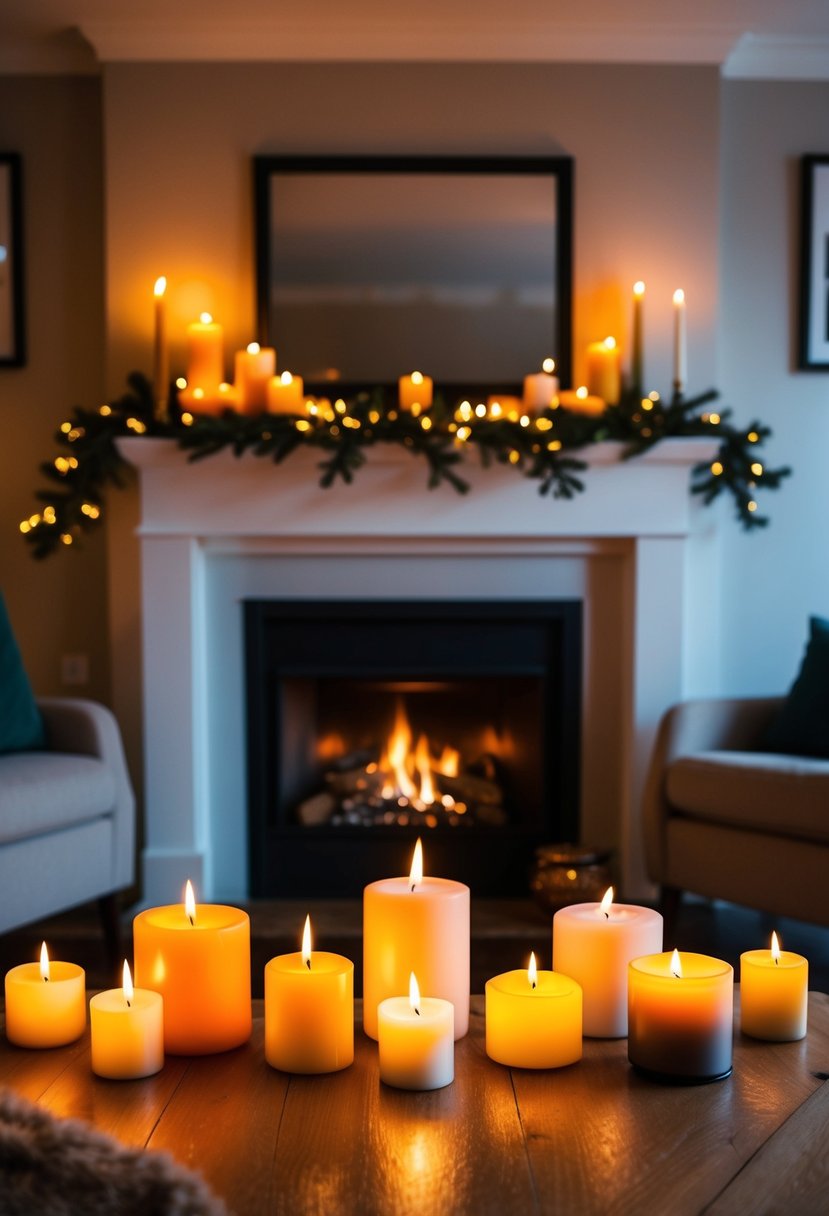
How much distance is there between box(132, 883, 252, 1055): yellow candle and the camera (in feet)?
3.94

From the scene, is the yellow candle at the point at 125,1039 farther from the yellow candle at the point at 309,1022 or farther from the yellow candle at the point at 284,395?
the yellow candle at the point at 284,395

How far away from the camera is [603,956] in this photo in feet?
4.11

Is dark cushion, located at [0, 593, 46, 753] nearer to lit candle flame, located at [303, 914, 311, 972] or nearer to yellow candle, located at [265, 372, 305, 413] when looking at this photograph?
yellow candle, located at [265, 372, 305, 413]

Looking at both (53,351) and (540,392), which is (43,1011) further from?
(53,351)

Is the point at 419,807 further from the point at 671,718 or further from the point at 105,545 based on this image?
→ the point at 105,545

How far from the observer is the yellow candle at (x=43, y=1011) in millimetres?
1207

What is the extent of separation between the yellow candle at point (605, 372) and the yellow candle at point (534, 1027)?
2268 mm

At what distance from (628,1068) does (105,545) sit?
8.74ft

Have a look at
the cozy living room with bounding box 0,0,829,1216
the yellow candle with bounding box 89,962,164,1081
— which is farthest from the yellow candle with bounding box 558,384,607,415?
the yellow candle with bounding box 89,962,164,1081

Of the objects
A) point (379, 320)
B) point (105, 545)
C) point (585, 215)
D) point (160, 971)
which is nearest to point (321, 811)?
point (105, 545)

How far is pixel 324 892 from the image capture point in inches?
133

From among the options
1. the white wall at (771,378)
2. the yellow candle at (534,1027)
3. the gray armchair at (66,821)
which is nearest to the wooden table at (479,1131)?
the yellow candle at (534,1027)

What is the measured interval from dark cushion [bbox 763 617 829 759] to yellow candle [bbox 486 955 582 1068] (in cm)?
186

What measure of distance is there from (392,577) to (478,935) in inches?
38.4
